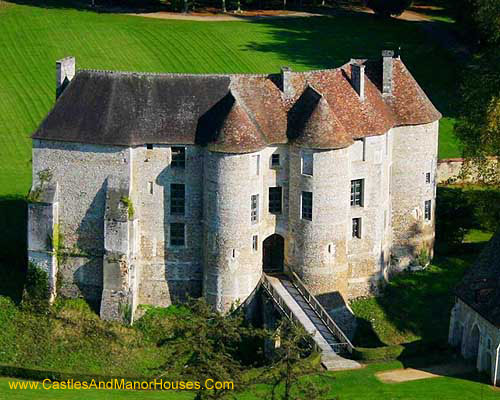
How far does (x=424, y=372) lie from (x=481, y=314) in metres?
3.94

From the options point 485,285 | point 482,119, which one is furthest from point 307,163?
point 482,119

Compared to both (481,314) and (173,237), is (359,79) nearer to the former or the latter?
(173,237)

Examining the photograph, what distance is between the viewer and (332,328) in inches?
2923

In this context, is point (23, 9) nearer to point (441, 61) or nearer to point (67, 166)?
point (441, 61)

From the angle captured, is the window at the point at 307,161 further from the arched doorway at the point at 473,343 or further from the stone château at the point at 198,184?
the arched doorway at the point at 473,343

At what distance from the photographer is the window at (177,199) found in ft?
254

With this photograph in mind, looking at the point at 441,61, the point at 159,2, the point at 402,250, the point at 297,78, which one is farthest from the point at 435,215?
the point at 159,2

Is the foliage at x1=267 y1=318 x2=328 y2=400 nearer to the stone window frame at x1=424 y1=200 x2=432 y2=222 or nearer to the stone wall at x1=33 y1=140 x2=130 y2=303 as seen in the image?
the stone wall at x1=33 y1=140 x2=130 y2=303

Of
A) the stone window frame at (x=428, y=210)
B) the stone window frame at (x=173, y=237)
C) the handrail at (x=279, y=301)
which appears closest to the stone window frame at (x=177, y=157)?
the stone window frame at (x=173, y=237)

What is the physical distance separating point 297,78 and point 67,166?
13.0 m

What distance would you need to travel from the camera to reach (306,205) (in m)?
77.6

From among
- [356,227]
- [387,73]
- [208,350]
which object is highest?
[387,73]

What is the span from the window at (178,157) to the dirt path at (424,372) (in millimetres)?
15419

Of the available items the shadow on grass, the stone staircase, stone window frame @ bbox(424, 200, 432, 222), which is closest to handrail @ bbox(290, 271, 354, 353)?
the stone staircase
